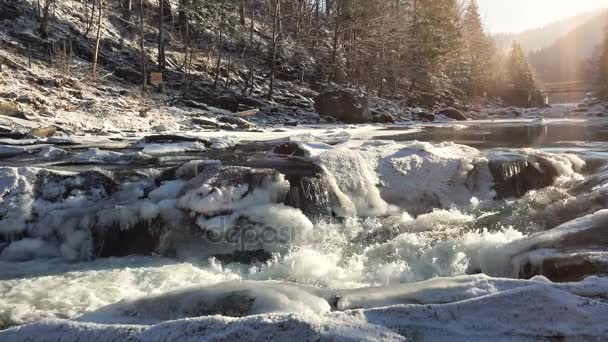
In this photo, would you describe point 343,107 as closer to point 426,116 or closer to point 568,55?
point 426,116

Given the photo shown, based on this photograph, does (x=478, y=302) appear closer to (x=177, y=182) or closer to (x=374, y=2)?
(x=177, y=182)

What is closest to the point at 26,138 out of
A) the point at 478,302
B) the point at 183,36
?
the point at 478,302

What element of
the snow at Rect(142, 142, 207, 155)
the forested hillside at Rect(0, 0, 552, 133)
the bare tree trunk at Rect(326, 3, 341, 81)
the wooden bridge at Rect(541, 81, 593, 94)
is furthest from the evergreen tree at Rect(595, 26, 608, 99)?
the snow at Rect(142, 142, 207, 155)

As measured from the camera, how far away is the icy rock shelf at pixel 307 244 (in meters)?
2.29

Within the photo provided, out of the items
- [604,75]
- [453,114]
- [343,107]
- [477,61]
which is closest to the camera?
[343,107]

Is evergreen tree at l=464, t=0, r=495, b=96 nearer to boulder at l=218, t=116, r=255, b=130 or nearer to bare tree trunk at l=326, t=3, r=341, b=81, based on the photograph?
bare tree trunk at l=326, t=3, r=341, b=81

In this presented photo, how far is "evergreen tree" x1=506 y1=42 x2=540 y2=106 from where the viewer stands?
46938 mm

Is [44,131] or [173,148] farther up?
[44,131]

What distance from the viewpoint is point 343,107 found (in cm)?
2255

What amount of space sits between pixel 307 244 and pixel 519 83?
49.4 metres

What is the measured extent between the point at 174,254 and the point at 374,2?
30696 millimetres

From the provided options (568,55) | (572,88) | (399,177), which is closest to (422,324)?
(399,177)

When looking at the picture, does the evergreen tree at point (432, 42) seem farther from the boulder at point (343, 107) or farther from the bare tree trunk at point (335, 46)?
the boulder at point (343, 107)

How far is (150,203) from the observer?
611 cm
